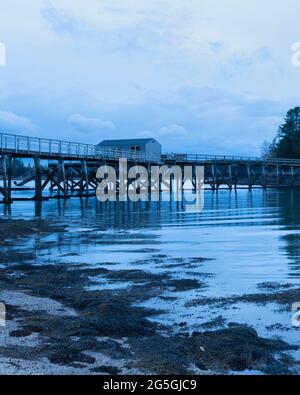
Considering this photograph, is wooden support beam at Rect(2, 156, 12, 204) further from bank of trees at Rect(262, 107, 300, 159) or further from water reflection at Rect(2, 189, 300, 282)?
bank of trees at Rect(262, 107, 300, 159)

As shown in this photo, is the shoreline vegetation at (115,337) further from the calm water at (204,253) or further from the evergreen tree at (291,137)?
the evergreen tree at (291,137)

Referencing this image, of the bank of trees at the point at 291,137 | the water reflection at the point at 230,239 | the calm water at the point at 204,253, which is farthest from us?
the bank of trees at the point at 291,137

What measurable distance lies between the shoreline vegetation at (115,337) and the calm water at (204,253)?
37cm

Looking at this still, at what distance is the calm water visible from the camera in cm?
816

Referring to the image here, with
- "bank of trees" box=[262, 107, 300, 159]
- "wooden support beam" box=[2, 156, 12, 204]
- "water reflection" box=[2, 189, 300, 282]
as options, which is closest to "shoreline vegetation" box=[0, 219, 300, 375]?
"water reflection" box=[2, 189, 300, 282]

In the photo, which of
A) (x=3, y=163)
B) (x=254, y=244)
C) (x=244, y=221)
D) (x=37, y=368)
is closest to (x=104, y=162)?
(x=3, y=163)

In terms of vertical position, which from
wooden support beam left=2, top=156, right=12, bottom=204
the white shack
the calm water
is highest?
the white shack

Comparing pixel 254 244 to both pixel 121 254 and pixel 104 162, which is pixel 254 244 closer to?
pixel 121 254

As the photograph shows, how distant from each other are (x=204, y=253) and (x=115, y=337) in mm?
7584

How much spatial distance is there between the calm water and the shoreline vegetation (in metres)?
0.37

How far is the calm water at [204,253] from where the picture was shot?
8.16m

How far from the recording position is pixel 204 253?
14.3m

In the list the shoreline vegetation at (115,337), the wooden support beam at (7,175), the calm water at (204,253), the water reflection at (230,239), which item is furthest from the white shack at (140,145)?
the shoreline vegetation at (115,337)
